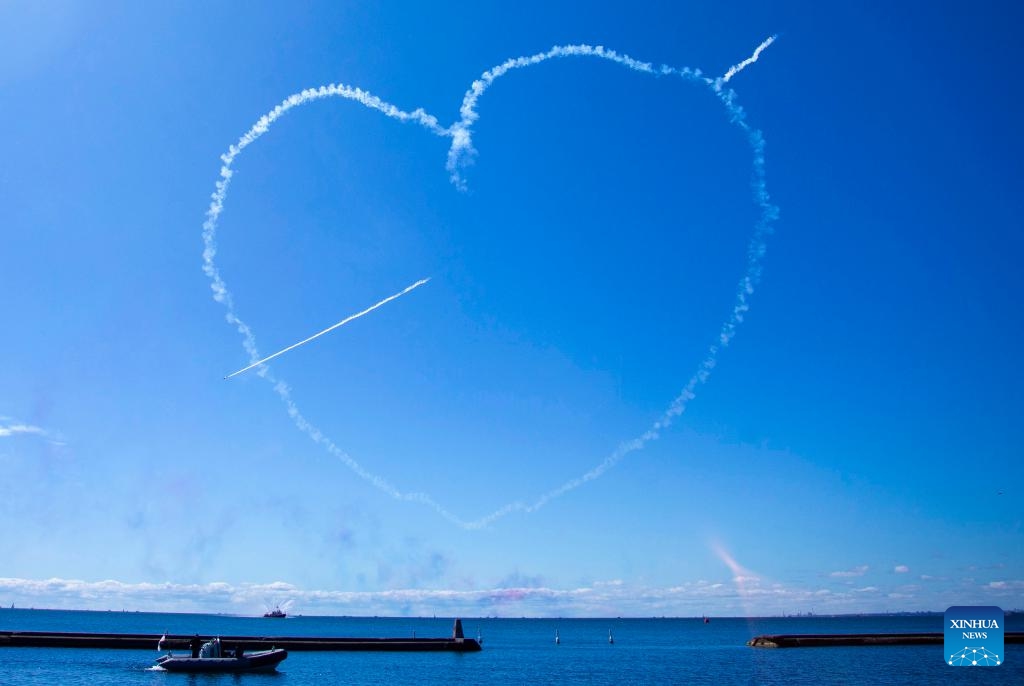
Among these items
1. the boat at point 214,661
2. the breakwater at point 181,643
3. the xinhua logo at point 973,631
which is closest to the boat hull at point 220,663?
the boat at point 214,661

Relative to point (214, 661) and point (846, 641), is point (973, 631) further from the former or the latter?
point (846, 641)

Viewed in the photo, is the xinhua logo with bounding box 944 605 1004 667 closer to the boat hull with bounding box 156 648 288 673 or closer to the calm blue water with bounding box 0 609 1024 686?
the calm blue water with bounding box 0 609 1024 686

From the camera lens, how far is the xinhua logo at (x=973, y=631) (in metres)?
54.2

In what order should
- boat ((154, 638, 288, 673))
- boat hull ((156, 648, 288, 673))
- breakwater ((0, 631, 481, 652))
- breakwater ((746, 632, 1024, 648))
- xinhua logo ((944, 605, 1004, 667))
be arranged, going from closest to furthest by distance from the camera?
1. xinhua logo ((944, 605, 1004, 667))
2. boat hull ((156, 648, 288, 673))
3. boat ((154, 638, 288, 673))
4. breakwater ((0, 631, 481, 652))
5. breakwater ((746, 632, 1024, 648))

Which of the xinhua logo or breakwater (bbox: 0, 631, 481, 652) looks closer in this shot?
the xinhua logo

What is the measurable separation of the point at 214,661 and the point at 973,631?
72.3m

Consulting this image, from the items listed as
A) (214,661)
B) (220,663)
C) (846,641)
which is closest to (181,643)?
(214,661)

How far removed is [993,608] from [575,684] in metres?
43.1

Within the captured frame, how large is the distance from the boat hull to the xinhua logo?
66707 mm

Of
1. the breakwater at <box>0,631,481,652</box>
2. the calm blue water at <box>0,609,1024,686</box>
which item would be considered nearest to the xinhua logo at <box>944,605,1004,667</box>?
the calm blue water at <box>0,609,1024,686</box>

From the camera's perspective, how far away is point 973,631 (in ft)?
195

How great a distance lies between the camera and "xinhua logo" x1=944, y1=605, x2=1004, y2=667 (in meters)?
54.2

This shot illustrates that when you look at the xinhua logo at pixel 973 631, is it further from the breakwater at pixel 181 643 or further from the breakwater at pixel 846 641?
the breakwater at pixel 181 643

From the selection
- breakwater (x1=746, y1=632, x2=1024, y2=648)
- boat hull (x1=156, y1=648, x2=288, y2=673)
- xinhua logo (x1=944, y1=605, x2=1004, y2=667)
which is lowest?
breakwater (x1=746, y1=632, x2=1024, y2=648)
